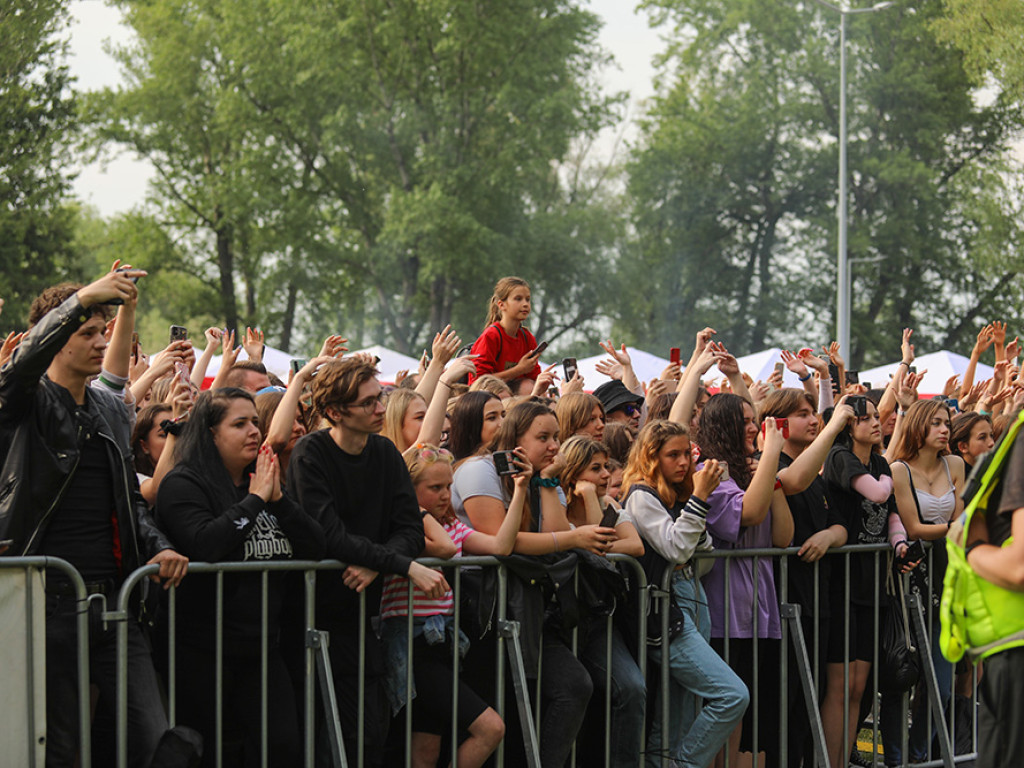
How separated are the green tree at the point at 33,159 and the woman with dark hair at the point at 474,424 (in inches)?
875

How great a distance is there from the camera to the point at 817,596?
618 cm

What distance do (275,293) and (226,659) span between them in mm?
31006

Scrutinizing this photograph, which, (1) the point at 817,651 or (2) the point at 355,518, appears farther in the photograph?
(1) the point at 817,651

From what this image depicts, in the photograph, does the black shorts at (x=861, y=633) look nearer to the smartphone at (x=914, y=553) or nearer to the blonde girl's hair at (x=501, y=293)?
the smartphone at (x=914, y=553)

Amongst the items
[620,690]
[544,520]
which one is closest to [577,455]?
[544,520]

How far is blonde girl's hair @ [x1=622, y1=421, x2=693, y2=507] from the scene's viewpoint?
230 inches

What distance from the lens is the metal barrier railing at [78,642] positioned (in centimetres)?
415

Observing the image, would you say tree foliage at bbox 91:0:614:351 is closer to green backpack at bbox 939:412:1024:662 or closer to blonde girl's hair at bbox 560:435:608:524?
blonde girl's hair at bbox 560:435:608:524

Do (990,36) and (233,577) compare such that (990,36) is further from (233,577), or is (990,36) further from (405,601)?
(233,577)

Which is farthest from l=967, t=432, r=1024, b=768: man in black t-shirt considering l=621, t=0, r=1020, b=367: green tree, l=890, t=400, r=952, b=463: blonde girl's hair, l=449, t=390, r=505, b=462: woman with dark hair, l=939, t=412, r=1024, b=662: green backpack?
l=621, t=0, r=1020, b=367: green tree

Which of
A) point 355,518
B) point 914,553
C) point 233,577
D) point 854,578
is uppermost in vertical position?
point 355,518

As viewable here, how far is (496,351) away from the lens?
25.7ft

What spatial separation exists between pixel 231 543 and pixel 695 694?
2.34 metres

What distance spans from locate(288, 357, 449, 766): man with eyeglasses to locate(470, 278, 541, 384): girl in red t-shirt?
2.67 metres
